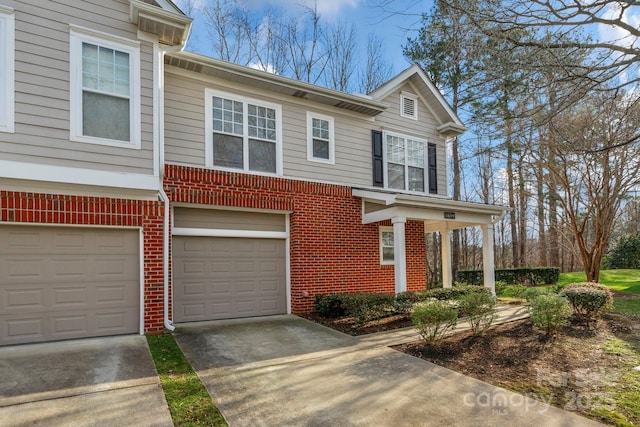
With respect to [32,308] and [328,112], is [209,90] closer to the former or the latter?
[328,112]

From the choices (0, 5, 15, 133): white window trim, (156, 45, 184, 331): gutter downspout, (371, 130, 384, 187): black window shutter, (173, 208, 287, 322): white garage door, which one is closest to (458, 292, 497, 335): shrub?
(173, 208, 287, 322): white garage door

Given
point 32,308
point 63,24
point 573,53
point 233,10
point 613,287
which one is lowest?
point 613,287

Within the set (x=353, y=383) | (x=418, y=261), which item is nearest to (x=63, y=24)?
(x=353, y=383)

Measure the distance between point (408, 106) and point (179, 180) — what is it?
7.43 meters

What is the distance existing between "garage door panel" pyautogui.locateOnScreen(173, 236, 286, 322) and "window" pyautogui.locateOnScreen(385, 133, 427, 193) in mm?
4197

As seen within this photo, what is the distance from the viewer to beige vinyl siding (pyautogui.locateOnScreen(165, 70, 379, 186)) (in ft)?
27.1

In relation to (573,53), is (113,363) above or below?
below

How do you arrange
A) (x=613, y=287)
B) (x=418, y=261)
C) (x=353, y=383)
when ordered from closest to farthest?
1. (x=353, y=383)
2. (x=418, y=261)
3. (x=613, y=287)

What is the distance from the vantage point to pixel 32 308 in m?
6.31

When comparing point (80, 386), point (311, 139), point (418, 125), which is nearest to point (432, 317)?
point (80, 386)

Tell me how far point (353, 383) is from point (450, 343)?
2623 mm

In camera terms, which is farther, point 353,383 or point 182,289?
point 182,289

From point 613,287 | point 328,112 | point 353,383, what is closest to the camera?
point 353,383

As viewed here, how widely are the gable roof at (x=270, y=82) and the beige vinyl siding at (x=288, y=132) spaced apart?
0.57ft
